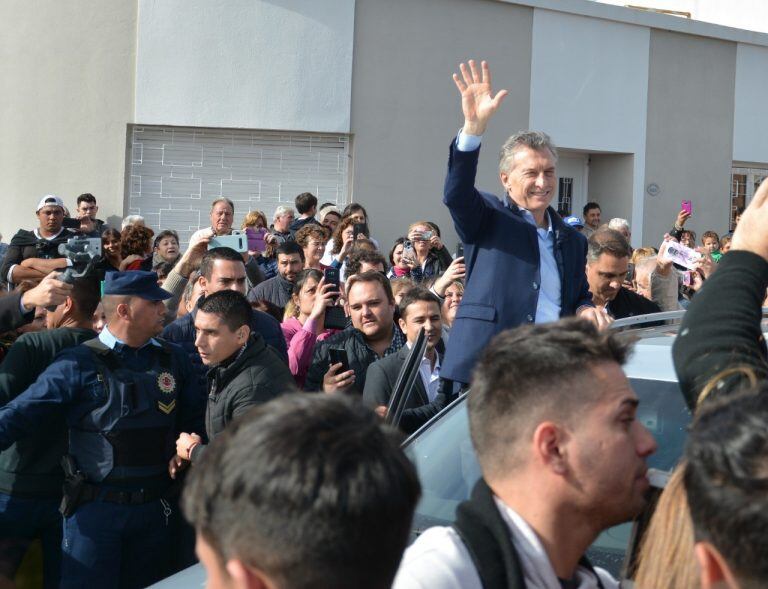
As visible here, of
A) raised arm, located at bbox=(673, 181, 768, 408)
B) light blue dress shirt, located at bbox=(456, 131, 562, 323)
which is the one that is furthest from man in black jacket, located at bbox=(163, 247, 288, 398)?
raised arm, located at bbox=(673, 181, 768, 408)

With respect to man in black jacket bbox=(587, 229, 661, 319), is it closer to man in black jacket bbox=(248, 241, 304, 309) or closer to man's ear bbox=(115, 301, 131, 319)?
man's ear bbox=(115, 301, 131, 319)

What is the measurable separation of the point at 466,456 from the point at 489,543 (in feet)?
5.46

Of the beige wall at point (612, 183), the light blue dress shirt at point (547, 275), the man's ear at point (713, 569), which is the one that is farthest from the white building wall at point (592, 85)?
the man's ear at point (713, 569)

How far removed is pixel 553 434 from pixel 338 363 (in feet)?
12.2

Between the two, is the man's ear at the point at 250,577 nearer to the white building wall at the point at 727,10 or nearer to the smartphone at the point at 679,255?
the smartphone at the point at 679,255

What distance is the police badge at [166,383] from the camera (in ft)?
16.9

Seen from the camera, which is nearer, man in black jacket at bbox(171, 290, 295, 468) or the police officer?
the police officer

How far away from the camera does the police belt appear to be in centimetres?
490

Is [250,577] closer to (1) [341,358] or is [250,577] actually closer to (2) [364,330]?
(1) [341,358]

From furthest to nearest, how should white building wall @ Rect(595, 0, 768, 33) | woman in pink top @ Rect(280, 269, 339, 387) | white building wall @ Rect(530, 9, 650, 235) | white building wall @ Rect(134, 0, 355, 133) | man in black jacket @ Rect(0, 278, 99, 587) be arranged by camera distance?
white building wall @ Rect(595, 0, 768, 33), white building wall @ Rect(530, 9, 650, 235), white building wall @ Rect(134, 0, 355, 133), woman in pink top @ Rect(280, 269, 339, 387), man in black jacket @ Rect(0, 278, 99, 587)

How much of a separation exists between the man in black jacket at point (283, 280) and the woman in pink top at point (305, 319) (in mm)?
1040

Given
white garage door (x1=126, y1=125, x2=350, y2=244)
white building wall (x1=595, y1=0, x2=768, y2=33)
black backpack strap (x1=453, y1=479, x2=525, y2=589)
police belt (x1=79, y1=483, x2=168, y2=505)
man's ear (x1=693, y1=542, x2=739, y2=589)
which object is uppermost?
white building wall (x1=595, y1=0, x2=768, y2=33)

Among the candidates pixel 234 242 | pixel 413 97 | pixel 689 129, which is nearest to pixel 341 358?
pixel 234 242

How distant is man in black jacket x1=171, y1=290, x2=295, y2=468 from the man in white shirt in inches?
120
